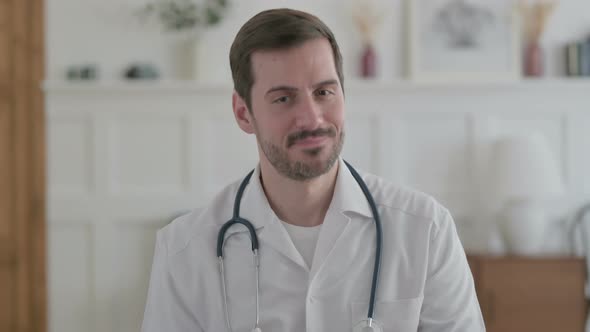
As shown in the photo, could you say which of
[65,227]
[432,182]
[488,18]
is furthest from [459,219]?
[65,227]

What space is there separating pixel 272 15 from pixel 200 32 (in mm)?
2358

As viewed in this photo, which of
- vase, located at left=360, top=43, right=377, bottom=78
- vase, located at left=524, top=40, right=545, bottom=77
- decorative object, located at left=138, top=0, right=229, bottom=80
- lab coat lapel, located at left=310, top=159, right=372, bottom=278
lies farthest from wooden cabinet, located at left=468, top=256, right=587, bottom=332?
lab coat lapel, located at left=310, top=159, right=372, bottom=278

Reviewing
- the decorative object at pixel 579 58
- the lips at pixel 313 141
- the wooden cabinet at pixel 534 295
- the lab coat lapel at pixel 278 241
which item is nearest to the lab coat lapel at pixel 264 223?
the lab coat lapel at pixel 278 241

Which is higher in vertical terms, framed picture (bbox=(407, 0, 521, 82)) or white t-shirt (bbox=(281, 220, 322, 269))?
framed picture (bbox=(407, 0, 521, 82))

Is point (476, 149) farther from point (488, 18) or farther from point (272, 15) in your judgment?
point (272, 15)

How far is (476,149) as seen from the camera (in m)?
3.95

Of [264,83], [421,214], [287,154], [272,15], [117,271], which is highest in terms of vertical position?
[272,15]

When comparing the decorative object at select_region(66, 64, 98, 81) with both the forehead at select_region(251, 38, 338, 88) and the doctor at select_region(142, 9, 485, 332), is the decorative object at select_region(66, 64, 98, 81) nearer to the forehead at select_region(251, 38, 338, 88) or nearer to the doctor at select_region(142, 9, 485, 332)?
the doctor at select_region(142, 9, 485, 332)

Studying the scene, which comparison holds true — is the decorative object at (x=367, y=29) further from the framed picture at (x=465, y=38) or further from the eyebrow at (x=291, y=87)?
the eyebrow at (x=291, y=87)

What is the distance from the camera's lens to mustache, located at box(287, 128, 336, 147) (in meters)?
1.62

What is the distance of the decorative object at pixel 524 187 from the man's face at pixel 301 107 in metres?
2.16

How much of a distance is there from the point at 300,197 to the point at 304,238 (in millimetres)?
98

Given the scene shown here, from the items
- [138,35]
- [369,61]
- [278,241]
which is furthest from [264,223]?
[138,35]

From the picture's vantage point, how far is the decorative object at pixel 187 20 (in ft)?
12.7
